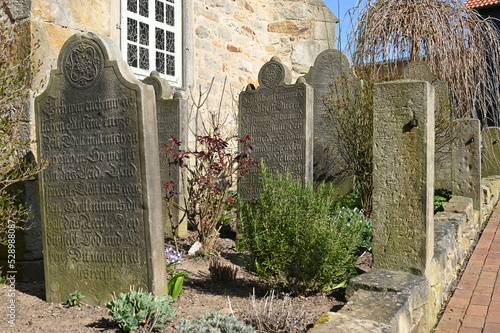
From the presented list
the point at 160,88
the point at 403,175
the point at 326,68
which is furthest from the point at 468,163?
the point at 403,175

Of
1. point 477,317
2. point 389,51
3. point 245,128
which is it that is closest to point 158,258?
point 477,317

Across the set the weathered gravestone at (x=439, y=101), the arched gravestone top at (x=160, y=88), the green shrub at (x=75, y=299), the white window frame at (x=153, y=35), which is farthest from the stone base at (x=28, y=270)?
the weathered gravestone at (x=439, y=101)

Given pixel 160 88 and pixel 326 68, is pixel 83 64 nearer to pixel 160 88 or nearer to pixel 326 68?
pixel 160 88

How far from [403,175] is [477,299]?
1561mm

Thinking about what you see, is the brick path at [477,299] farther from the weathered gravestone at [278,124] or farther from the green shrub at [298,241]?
the weathered gravestone at [278,124]

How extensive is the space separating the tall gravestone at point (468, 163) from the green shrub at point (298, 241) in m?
4.15

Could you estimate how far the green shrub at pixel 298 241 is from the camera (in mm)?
3559

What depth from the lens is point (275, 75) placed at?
5.93 m

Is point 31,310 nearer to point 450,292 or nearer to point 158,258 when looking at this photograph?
point 158,258

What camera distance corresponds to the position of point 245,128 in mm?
6074

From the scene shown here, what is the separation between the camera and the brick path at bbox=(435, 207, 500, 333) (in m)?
3.71

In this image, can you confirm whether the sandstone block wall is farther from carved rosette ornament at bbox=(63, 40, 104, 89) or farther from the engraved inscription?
the engraved inscription

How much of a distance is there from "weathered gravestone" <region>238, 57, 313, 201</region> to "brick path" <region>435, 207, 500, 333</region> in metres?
1.79

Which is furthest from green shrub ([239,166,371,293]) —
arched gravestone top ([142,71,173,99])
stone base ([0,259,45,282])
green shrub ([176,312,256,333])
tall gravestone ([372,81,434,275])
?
arched gravestone top ([142,71,173,99])
